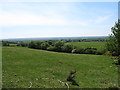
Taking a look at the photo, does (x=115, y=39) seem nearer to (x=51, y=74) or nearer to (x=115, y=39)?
(x=115, y=39)

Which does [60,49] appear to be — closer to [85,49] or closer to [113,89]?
[85,49]

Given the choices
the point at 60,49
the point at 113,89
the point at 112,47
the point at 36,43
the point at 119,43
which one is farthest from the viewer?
the point at 36,43

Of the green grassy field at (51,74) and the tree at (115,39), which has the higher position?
the tree at (115,39)

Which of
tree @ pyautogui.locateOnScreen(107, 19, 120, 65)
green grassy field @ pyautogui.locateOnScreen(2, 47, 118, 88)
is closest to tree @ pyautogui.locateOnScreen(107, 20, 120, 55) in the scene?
tree @ pyautogui.locateOnScreen(107, 19, 120, 65)

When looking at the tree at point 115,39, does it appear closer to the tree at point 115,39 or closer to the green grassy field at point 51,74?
the tree at point 115,39

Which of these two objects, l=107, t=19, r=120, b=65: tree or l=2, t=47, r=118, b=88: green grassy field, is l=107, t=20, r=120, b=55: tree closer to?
l=107, t=19, r=120, b=65: tree

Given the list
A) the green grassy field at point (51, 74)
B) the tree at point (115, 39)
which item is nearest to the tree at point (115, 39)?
the tree at point (115, 39)

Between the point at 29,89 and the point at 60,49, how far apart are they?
55.4m

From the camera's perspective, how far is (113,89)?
7.73 m

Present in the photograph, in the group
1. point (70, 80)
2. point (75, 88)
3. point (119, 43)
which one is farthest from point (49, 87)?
point (119, 43)

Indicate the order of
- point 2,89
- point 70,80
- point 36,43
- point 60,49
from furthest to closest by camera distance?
point 36,43 → point 60,49 → point 70,80 → point 2,89

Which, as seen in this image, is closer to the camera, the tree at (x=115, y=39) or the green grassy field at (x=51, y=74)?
the green grassy field at (x=51, y=74)

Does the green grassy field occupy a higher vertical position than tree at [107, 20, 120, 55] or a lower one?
lower

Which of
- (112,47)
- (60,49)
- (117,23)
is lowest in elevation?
(60,49)
